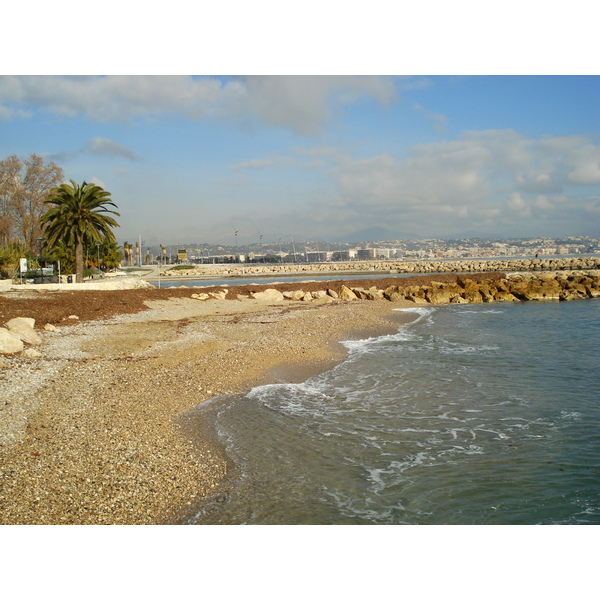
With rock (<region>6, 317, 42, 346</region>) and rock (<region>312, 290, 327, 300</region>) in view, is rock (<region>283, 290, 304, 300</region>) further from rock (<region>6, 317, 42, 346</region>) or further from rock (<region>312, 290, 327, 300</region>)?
rock (<region>6, 317, 42, 346</region>)

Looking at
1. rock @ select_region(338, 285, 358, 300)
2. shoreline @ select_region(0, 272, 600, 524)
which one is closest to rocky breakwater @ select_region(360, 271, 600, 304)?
rock @ select_region(338, 285, 358, 300)

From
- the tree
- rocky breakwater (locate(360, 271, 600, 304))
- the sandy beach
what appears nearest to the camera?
the sandy beach

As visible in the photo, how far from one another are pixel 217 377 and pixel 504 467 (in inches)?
261

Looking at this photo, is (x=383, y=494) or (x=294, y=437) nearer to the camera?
(x=383, y=494)

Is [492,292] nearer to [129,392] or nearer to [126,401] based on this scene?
[129,392]

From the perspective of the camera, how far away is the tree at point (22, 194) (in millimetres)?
47000

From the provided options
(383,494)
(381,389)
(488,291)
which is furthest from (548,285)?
(383,494)

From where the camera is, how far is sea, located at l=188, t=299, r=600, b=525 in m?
5.34

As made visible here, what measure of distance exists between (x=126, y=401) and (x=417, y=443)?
5.47 meters

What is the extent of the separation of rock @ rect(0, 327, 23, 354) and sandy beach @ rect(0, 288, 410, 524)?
1.87 ft

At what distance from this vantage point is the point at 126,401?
863 centimetres

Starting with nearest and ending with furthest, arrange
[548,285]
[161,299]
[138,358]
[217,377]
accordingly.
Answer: [217,377]
[138,358]
[161,299]
[548,285]

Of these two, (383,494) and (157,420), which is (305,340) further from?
(383,494)

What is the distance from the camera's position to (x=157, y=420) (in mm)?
7797
